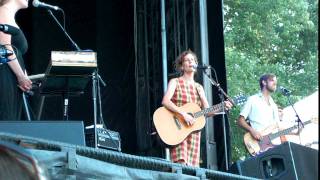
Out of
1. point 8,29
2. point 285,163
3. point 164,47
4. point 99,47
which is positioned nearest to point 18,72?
point 8,29

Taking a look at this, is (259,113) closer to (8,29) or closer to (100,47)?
(100,47)

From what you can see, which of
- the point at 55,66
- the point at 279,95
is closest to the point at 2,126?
the point at 55,66

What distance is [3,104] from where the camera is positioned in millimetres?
4395

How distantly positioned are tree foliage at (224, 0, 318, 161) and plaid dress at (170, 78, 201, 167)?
3.45 m

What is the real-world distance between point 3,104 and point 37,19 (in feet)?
13.6

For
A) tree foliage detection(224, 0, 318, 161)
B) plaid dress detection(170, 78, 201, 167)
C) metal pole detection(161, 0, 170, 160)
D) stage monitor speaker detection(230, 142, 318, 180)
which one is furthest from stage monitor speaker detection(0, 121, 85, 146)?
tree foliage detection(224, 0, 318, 161)

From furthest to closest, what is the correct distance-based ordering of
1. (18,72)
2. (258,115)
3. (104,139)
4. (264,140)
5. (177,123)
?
(258,115)
(264,140)
(177,123)
(104,139)
(18,72)

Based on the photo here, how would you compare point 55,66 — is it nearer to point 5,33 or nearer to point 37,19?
point 5,33

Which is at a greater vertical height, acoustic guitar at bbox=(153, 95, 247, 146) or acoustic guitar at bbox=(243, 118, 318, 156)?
acoustic guitar at bbox=(153, 95, 247, 146)

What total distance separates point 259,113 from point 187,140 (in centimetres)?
119

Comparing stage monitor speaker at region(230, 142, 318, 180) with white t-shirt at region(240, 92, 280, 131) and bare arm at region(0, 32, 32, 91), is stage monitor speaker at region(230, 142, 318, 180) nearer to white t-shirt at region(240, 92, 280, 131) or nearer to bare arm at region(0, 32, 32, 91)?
bare arm at region(0, 32, 32, 91)

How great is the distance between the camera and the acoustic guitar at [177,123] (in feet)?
20.9

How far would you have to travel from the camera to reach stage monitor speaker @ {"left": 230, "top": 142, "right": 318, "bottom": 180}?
4684 millimetres

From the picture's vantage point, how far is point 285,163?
473 centimetres
